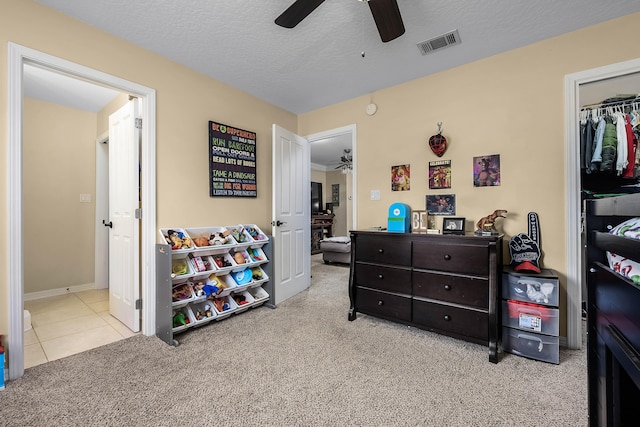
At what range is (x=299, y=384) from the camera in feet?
5.65

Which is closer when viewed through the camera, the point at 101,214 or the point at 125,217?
the point at 125,217

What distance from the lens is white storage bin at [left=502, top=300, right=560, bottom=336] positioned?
1.94 m

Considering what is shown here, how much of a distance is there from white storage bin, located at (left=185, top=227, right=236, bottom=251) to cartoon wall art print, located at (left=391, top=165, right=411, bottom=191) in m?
1.90

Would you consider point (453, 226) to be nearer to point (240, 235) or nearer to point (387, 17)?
point (387, 17)

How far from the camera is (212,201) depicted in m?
2.95

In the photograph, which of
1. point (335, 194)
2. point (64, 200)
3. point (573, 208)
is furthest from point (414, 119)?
point (335, 194)

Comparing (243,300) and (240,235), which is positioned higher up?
(240,235)

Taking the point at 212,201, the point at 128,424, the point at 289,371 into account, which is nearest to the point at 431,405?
the point at 289,371

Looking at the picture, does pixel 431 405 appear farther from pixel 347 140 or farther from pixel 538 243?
pixel 347 140

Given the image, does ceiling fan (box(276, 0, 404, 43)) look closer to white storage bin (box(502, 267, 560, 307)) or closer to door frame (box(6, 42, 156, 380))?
door frame (box(6, 42, 156, 380))

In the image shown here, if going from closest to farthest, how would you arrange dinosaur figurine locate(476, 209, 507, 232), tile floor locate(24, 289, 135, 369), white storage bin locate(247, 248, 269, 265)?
tile floor locate(24, 289, 135, 369) → dinosaur figurine locate(476, 209, 507, 232) → white storage bin locate(247, 248, 269, 265)

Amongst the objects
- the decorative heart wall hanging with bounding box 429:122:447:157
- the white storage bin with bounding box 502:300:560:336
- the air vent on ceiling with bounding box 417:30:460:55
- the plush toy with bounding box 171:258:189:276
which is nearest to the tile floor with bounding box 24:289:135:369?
the plush toy with bounding box 171:258:189:276

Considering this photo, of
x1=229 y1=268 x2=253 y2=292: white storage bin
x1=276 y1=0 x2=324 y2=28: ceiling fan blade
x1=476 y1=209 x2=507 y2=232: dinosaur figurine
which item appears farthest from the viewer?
x1=229 y1=268 x2=253 y2=292: white storage bin

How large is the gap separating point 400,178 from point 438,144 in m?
0.53
